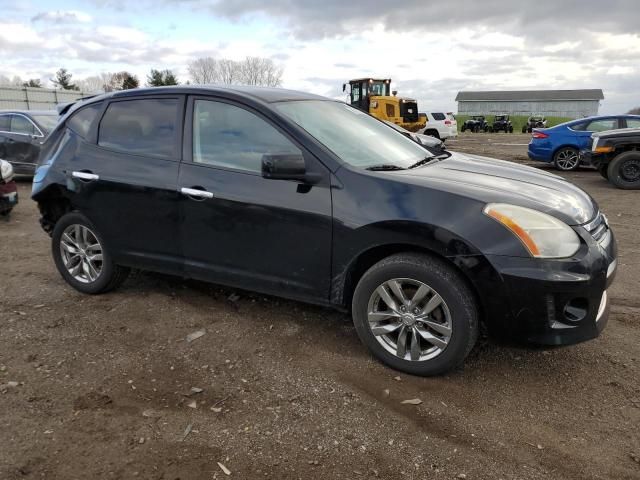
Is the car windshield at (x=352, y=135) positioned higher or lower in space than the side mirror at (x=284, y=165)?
higher

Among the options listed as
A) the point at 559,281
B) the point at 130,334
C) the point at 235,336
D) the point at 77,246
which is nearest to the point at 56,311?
the point at 77,246

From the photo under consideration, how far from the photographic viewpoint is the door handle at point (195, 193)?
3557mm

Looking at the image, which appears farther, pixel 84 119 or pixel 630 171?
pixel 630 171

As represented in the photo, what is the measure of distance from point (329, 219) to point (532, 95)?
100m

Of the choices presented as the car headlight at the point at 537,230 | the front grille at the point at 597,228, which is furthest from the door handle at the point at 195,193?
the front grille at the point at 597,228

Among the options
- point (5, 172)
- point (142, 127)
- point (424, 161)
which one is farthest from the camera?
point (5, 172)

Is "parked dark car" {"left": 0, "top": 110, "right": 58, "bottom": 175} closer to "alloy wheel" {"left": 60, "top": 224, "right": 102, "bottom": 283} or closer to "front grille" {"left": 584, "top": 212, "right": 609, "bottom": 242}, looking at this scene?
"alloy wheel" {"left": 60, "top": 224, "right": 102, "bottom": 283}

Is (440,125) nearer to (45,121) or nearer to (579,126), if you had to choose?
(579,126)

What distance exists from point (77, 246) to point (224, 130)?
1774mm

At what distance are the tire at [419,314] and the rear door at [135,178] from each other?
1554 millimetres

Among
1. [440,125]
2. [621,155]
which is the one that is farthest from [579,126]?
[440,125]

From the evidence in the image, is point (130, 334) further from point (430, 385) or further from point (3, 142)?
point (3, 142)

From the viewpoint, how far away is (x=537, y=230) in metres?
2.81

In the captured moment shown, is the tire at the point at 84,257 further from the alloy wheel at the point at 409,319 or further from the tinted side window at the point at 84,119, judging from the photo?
the alloy wheel at the point at 409,319
